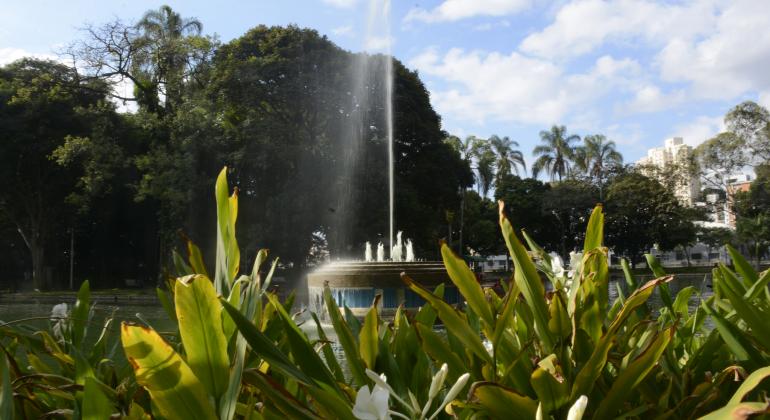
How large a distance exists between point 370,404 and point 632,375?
0.46 metres

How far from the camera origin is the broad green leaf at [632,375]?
38.1 inches

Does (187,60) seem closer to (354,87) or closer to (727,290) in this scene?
(354,87)

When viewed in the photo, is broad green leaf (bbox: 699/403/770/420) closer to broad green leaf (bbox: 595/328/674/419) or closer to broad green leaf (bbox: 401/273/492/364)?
broad green leaf (bbox: 595/328/674/419)

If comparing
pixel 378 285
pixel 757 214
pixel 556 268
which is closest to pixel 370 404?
pixel 556 268

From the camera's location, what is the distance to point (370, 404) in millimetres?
758

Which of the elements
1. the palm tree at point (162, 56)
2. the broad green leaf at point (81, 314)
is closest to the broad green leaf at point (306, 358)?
the broad green leaf at point (81, 314)

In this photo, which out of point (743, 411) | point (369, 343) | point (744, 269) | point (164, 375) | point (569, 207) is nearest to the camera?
point (743, 411)

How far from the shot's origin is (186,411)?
0.83 m

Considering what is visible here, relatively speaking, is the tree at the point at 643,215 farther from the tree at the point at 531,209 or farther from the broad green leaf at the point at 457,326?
the broad green leaf at the point at 457,326

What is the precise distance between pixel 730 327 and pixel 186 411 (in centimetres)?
96

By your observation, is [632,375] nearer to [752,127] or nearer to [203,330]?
[203,330]

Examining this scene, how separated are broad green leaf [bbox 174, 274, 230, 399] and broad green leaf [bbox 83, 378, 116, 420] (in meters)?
0.12

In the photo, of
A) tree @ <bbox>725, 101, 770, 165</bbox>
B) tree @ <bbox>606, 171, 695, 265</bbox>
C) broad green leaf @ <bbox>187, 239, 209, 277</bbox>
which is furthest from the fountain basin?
tree @ <bbox>606, 171, 695, 265</bbox>

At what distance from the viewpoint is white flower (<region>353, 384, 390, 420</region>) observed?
0.75m
